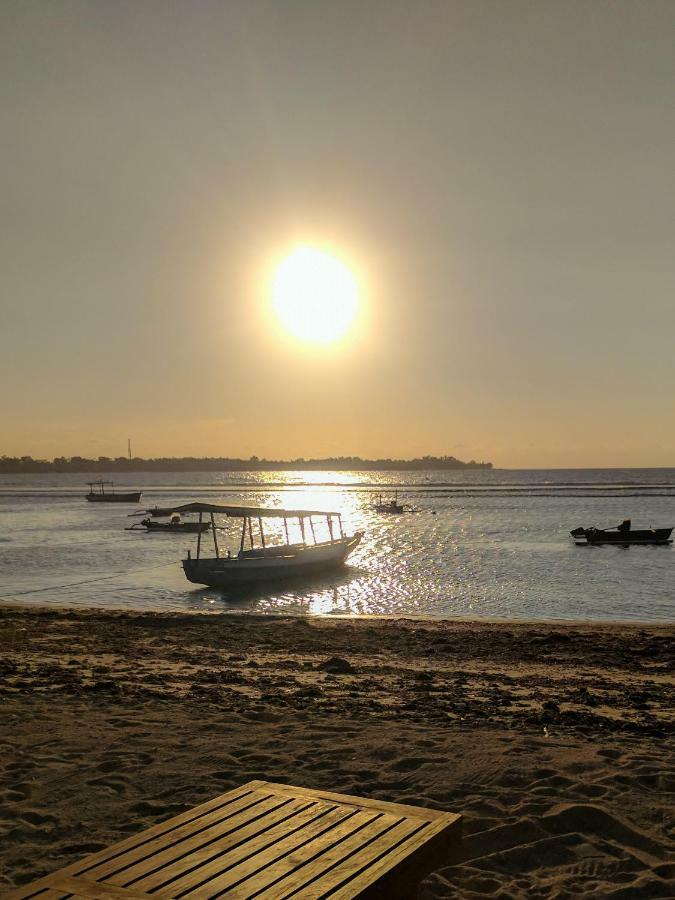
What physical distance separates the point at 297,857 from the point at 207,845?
1.69 ft

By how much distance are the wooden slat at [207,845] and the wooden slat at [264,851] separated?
0.11 meters

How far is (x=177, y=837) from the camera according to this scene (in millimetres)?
4359

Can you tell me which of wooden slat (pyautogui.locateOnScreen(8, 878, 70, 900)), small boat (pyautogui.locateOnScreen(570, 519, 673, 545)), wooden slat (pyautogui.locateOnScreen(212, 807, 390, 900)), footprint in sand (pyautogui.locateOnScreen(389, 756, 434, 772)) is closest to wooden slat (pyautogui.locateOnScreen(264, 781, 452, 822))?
wooden slat (pyautogui.locateOnScreen(212, 807, 390, 900))

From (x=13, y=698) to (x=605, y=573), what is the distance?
29.7m

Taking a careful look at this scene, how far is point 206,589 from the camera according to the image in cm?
3180

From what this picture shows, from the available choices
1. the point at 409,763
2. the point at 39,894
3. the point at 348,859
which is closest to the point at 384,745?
the point at 409,763

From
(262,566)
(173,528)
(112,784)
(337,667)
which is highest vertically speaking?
(112,784)

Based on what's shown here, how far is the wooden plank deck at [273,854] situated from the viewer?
3.75 metres

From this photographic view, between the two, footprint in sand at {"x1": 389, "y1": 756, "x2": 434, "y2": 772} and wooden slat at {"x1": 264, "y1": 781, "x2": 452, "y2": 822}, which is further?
footprint in sand at {"x1": 389, "y1": 756, "x2": 434, "y2": 772}

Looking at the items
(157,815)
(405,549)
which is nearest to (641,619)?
(157,815)

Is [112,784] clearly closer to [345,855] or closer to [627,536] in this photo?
[345,855]

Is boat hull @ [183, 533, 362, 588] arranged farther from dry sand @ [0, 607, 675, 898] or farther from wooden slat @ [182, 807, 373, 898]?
wooden slat @ [182, 807, 373, 898]

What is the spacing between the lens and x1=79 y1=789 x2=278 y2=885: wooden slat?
393 centimetres

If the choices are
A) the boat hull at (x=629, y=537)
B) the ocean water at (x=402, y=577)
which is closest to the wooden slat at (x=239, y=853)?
the ocean water at (x=402, y=577)
